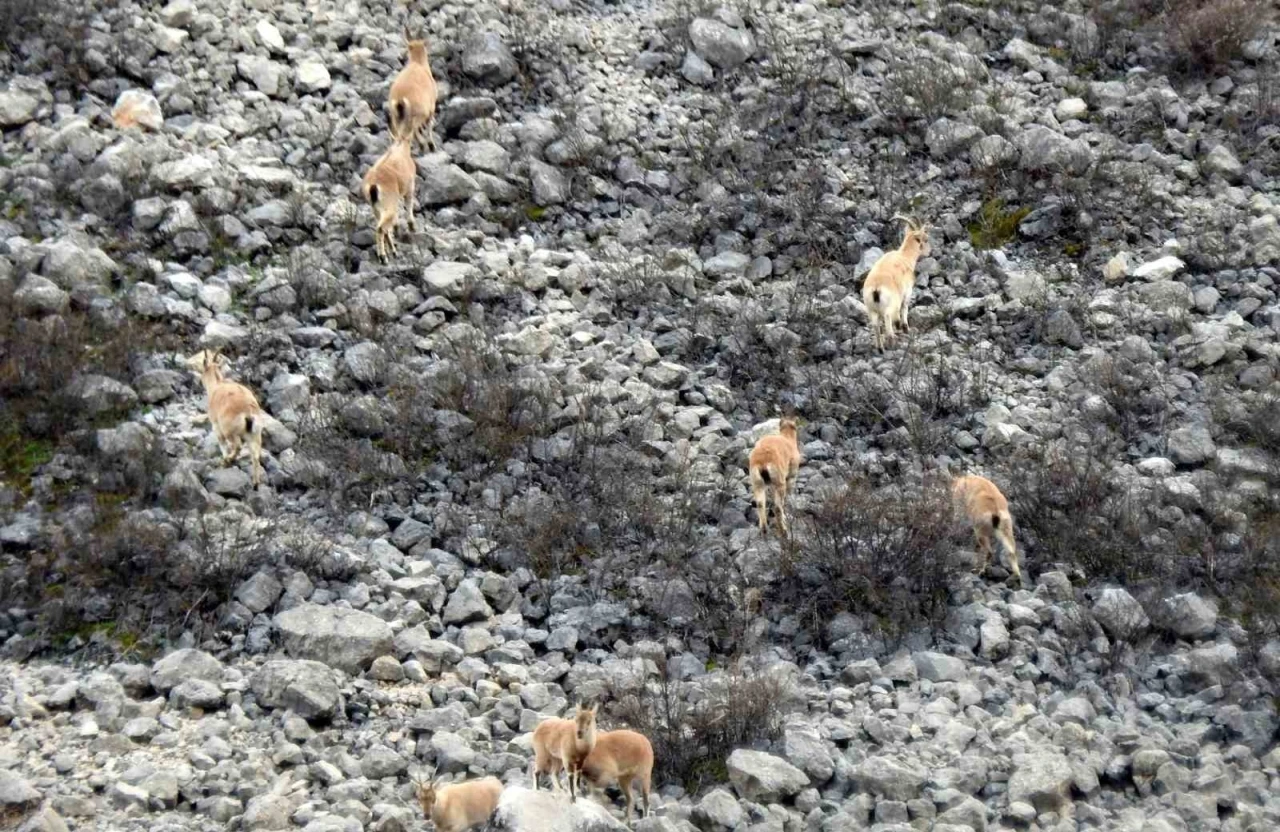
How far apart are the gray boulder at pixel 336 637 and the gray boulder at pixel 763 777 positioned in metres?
2.54

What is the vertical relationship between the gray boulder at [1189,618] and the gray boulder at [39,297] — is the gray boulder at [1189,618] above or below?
above

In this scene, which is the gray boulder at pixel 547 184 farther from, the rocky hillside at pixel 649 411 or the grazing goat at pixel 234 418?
the grazing goat at pixel 234 418

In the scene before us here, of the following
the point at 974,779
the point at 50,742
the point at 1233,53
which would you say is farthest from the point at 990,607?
the point at 1233,53

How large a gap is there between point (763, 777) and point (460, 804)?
1744 mm

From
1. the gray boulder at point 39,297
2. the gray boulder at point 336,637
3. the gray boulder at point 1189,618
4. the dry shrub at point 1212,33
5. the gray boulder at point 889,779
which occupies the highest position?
the dry shrub at point 1212,33

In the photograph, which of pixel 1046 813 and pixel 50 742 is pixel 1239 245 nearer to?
pixel 1046 813

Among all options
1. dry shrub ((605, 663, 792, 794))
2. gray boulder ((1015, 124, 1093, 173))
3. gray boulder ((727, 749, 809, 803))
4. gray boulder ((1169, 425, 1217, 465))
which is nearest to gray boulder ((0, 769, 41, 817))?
dry shrub ((605, 663, 792, 794))

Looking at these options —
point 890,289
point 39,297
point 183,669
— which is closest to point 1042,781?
point 183,669

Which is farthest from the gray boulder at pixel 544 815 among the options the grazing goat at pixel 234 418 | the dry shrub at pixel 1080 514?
the dry shrub at pixel 1080 514

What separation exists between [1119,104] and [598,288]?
6605 millimetres

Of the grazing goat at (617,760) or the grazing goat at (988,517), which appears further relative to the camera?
the grazing goat at (988,517)

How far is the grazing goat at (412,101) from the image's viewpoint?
15.5m

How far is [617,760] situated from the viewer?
8930mm

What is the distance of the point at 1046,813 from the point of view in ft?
29.7
